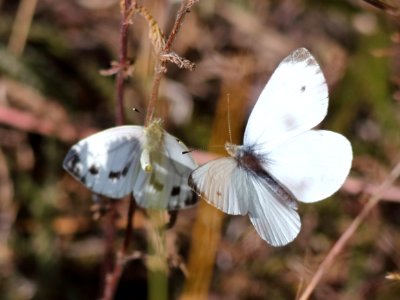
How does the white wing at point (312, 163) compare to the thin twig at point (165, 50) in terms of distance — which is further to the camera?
the white wing at point (312, 163)

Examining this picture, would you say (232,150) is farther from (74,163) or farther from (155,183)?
(74,163)

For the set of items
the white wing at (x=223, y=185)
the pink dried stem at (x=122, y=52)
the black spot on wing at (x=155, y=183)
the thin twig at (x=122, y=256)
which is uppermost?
the pink dried stem at (x=122, y=52)

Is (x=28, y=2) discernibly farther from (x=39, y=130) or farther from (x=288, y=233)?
(x=288, y=233)

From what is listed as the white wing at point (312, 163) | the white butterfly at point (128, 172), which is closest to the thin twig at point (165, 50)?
the white butterfly at point (128, 172)

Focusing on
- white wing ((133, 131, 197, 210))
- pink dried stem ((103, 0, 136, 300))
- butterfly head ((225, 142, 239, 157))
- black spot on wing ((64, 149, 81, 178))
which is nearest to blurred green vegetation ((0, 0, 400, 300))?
pink dried stem ((103, 0, 136, 300))

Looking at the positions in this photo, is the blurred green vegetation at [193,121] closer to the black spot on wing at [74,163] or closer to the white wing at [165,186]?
the white wing at [165,186]

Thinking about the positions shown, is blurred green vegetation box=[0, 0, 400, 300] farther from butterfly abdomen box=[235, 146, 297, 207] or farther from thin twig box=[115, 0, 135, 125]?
thin twig box=[115, 0, 135, 125]
